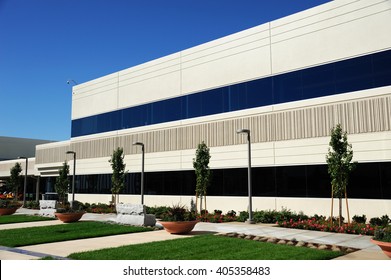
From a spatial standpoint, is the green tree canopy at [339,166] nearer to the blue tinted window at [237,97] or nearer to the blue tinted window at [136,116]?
the blue tinted window at [237,97]

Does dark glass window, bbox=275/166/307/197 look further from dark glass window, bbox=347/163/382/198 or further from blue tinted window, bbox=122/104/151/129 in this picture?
blue tinted window, bbox=122/104/151/129

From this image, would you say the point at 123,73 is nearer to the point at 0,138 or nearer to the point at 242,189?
the point at 242,189

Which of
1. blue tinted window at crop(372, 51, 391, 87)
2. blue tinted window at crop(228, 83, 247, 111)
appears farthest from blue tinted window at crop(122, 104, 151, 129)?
blue tinted window at crop(372, 51, 391, 87)

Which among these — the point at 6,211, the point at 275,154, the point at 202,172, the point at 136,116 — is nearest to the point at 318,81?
the point at 275,154

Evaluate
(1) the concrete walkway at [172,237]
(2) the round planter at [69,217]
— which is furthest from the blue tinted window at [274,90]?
(2) the round planter at [69,217]

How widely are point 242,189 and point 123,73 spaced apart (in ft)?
53.4

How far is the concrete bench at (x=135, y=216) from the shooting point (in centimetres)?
1862

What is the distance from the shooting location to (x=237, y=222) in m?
20.6

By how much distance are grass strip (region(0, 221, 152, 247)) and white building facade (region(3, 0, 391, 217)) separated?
8.85 metres

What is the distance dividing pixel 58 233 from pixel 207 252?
8146 millimetres

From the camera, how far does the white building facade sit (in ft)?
62.2

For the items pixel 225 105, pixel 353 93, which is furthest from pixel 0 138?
pixel 353 93
